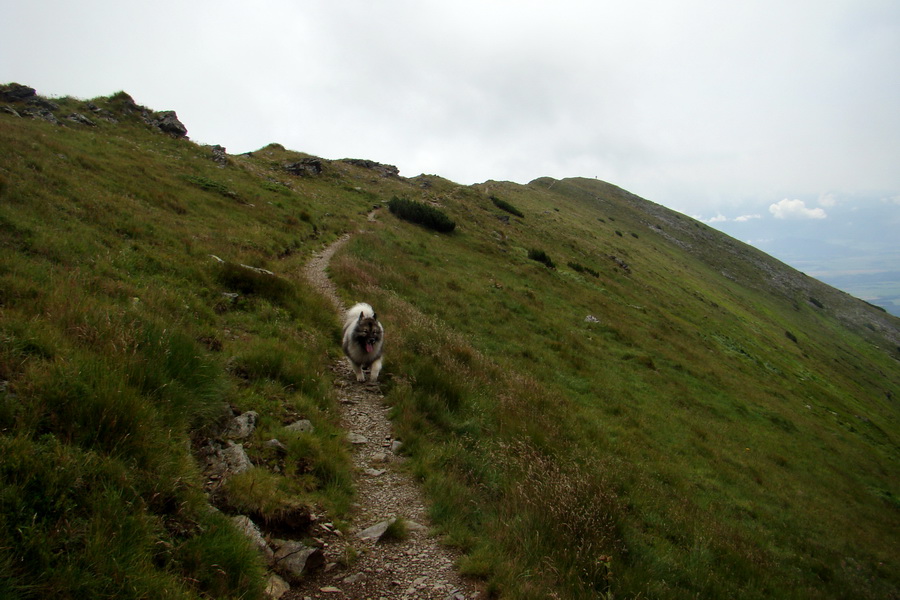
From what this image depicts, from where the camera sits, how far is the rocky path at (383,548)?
3.98 meters

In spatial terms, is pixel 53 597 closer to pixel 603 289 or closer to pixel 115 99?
pixel 603 289

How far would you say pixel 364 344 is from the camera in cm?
855

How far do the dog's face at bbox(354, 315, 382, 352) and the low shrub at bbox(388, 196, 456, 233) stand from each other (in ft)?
81.2

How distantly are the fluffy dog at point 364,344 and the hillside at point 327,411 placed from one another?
499 millimetres

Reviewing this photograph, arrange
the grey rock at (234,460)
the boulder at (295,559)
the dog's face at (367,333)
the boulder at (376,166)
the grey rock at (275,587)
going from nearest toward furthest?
the grey rock at (275,587) → the boulder at (295,559) → the grey rock at (234,460) → the dog's face at (367,333) → the boulder at (376,166)

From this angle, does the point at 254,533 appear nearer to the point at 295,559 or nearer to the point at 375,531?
the point at 295,559

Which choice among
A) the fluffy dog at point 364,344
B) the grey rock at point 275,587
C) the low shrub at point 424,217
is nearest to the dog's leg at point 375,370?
the fluffy dog at point 364,344

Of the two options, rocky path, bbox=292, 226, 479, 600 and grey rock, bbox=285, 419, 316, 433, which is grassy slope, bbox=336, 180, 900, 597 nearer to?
rocky path, bbox=292, 226, 479, 600

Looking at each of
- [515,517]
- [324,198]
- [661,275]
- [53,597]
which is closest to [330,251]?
[324,198]

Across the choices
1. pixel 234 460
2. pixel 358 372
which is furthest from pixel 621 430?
pixel 234 460

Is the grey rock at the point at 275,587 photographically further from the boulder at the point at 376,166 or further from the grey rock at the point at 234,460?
the boulder at the point at 376,166

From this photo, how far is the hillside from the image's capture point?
3156mm

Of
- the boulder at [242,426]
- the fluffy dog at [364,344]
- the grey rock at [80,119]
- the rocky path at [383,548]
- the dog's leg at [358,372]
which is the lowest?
the rocky path at [383,548]

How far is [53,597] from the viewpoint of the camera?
2.24 m
